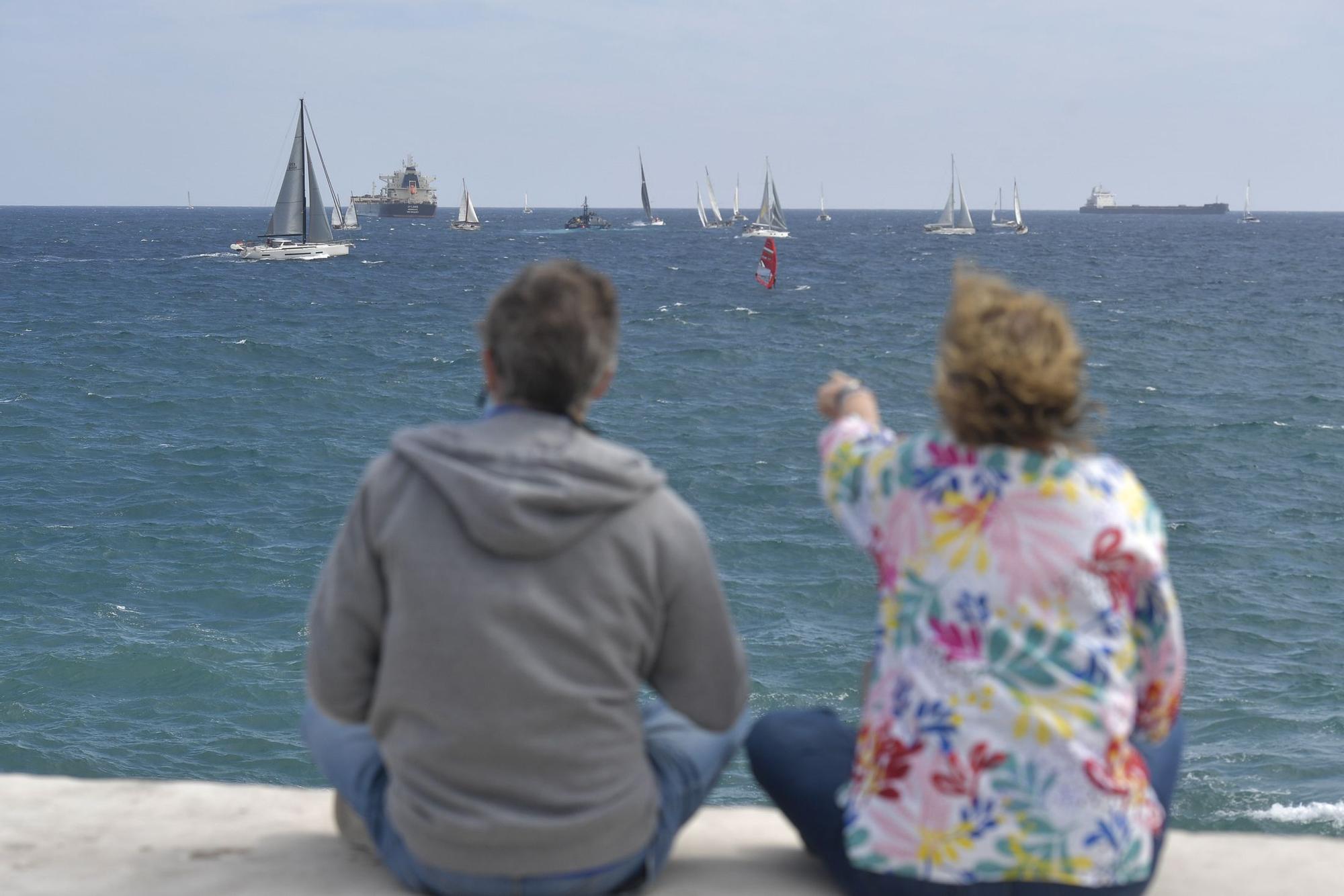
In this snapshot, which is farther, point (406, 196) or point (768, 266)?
point (406, 196)

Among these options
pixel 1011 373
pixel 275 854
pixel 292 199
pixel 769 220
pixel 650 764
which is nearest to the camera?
pixel 1011 373

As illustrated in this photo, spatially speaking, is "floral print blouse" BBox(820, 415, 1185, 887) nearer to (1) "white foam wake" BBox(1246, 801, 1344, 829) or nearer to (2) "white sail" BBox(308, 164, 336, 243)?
(1) "white foam wake" BBox(1246, 801, 1344, 829)

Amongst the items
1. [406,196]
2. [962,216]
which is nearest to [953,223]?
[962,216]

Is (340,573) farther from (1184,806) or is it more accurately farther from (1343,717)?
(1343,717)

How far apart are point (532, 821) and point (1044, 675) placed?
75 cm

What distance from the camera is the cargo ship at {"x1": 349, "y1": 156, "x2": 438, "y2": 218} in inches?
5571

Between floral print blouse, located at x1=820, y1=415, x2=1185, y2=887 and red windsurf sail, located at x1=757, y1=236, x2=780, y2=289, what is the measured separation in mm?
32386

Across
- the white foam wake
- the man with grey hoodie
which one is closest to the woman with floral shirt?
the man with grey hoodie

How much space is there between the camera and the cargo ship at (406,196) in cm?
14150

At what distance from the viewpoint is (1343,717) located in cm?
1170

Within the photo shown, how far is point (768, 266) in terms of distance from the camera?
41.8 metres

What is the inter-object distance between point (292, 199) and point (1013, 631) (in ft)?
184

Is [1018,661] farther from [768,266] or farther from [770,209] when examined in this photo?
[770,209]

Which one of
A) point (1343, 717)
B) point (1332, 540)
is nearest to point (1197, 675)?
point (1343, 717)
